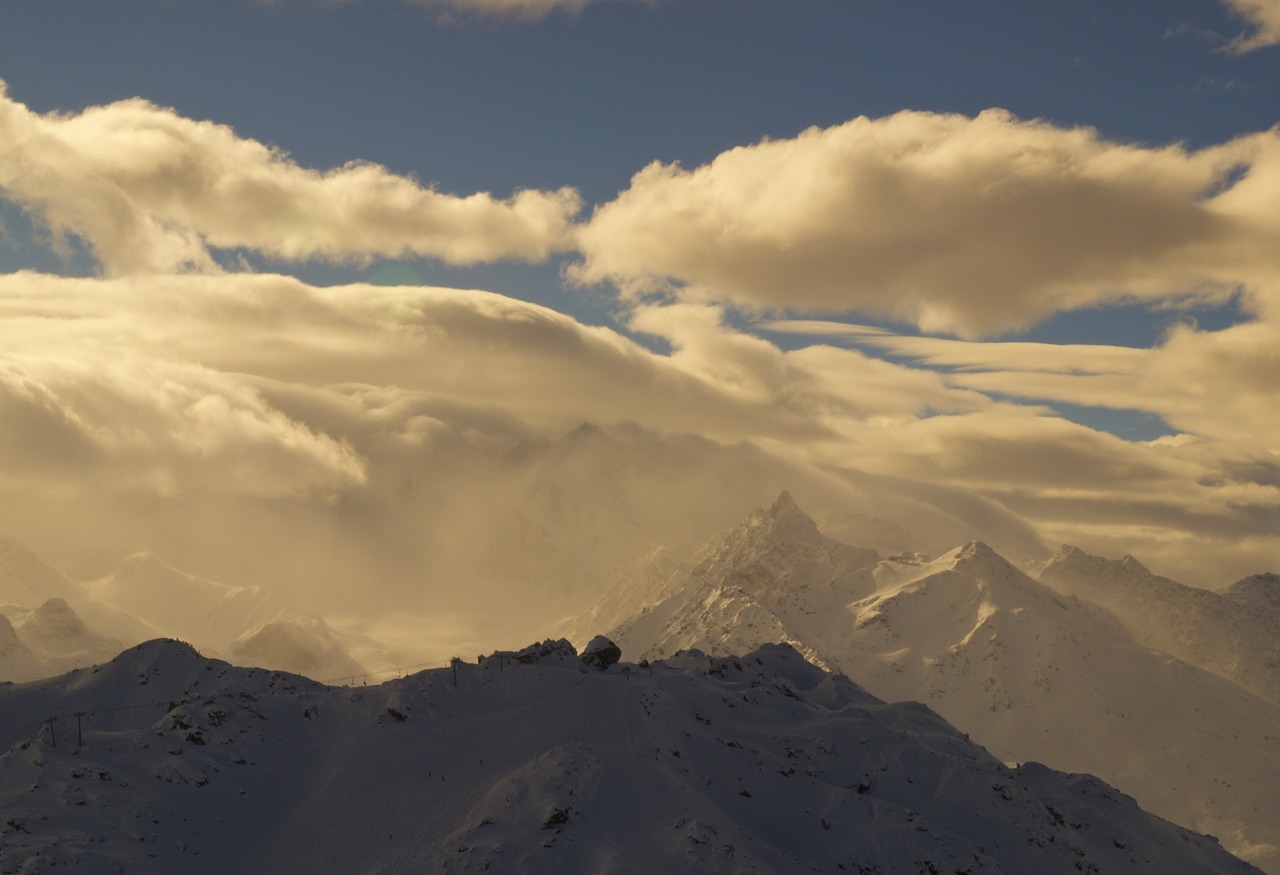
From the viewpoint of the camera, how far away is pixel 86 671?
12294 centimetres

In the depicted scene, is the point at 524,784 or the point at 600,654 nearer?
the point at 524,784

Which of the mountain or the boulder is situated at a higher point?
the boulder

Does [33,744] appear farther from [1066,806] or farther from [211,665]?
[1066,806]

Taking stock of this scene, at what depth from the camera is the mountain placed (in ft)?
242

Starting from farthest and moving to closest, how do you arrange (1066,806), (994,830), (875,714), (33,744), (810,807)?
(875,714) → (1066,806) → (994,830) → (810,807) → (33,744)

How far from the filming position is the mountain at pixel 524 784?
2906 inches

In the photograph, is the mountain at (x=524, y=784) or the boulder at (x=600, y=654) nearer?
the mountain at (x=524, y=784)

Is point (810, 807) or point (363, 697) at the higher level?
point (363, 697)

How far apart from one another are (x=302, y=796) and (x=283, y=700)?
46.3 feet

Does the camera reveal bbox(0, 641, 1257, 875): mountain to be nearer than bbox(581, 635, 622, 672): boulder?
Yes

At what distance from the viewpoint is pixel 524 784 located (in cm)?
8056

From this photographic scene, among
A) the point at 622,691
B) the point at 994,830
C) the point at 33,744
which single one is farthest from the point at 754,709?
the point at 33,744

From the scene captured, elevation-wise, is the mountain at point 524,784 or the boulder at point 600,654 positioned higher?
the boulder at point 600,654

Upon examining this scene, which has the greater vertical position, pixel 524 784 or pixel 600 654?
pixel 600 654
